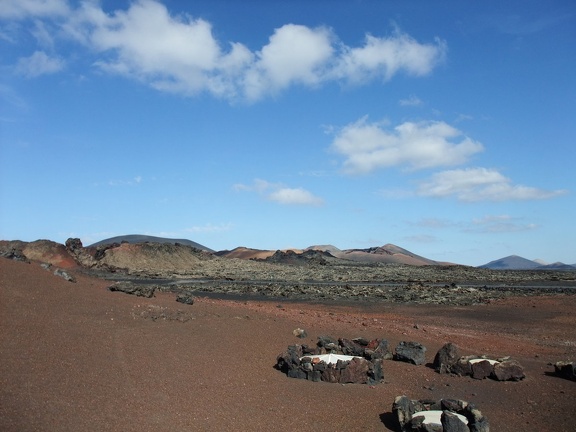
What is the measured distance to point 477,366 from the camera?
12.9 metres

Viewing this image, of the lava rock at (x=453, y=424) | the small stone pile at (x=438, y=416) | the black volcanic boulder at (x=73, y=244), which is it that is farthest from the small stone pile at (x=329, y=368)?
the black volcanic boulder at (x=73, y=244)

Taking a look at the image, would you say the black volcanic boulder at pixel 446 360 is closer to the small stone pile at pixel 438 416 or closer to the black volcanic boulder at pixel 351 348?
the black volcanic boulder at pixel 351 348

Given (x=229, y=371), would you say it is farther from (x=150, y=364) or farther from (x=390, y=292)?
(x=390, y=292)

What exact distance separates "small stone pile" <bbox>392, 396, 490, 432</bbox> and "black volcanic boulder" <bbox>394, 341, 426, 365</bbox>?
3.93 metres

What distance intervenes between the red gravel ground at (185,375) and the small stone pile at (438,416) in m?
0.46

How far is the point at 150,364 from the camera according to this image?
11203 millimetres

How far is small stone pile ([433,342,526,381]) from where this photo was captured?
12734 mm

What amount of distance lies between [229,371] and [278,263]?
69.0 m

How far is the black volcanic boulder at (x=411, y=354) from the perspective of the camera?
551 inches

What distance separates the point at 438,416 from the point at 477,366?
4.22 meters

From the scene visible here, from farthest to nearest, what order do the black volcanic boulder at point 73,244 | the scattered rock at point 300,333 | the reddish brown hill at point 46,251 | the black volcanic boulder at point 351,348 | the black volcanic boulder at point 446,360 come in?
the black volcanic boulder at point 73,244 < the reddish brown hill at point 46,251 < the scattered rock at point 300,333 < the black volcanic boulder at point 351,348 < the black volcanic boulder at point 446,360

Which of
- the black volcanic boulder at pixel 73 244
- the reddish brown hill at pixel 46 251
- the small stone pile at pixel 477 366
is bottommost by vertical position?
the small stone pile at pixel 477 366

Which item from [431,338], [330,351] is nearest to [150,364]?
[330,351]

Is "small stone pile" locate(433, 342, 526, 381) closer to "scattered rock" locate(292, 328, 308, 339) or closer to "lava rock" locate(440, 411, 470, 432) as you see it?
"scattered rock" locate(292, 328, 308, 339)
